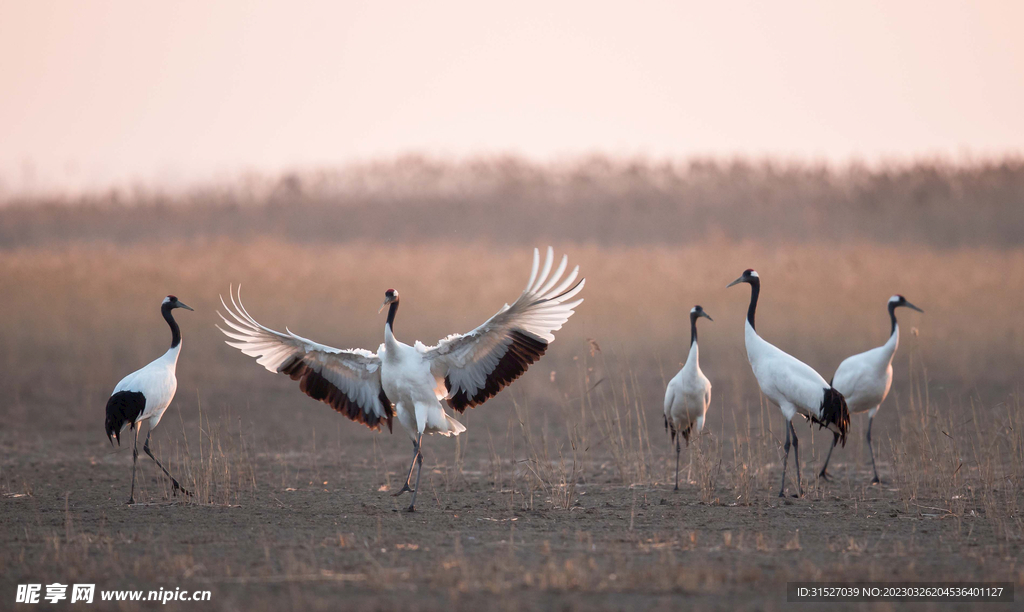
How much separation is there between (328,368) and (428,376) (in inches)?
36.1

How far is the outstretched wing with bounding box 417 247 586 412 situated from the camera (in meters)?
6.55

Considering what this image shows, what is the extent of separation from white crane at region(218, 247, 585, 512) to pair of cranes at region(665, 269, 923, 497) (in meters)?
1.43

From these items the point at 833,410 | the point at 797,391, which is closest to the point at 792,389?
the point at 797,391

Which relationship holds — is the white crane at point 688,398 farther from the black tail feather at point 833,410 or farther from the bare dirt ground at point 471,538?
the black tail feather at point 833,410

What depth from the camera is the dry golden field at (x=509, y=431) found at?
5039mm

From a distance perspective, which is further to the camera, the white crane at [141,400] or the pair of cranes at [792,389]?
the pair of cranes at [792,389]

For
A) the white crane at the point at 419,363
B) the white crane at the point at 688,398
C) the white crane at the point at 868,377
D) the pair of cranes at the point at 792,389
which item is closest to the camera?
the white crane at the point at 419,363

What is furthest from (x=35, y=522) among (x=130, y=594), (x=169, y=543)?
(x=130, y=594)

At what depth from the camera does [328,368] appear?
762 centimetres

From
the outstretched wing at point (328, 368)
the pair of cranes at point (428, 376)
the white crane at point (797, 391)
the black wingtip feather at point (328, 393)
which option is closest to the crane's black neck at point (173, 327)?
the pair of cranes at point (428, 376)

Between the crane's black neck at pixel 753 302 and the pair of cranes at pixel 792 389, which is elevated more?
the crane's black neck at pixel 753 302

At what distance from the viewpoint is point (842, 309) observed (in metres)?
15.3

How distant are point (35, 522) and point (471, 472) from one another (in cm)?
363

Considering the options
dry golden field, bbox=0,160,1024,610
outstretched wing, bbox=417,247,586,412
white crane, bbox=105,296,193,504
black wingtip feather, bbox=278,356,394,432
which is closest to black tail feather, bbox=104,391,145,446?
white crane, bbox=105,296,193,504
